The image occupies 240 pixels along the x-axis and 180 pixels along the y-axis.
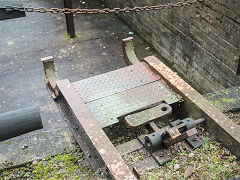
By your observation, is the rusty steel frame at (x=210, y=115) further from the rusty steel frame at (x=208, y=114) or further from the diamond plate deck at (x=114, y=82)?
the diamond plate deck at (x=114, y=82)

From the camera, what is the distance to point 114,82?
385 centimetres

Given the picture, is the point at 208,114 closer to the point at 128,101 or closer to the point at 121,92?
the point at 128,101

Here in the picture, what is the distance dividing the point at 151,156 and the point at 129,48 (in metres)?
2.36

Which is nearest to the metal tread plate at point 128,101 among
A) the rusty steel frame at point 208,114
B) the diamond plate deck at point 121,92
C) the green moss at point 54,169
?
the diamond plate deck at point 121,92

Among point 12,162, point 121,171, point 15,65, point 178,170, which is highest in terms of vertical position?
point 121,171

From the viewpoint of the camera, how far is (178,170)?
282 cm

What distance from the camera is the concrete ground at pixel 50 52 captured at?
242 inches

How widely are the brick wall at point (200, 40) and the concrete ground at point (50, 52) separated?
79 cm

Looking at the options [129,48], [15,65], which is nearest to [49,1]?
[15,65]

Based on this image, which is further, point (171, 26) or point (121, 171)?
point (171, 26)

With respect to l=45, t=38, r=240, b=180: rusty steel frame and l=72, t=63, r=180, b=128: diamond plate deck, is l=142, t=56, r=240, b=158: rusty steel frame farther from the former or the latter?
l=72, t=63, r=180, b=128: diamond plate deck

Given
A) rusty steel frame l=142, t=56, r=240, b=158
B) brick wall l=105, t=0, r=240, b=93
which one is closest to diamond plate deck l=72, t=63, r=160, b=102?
rusty steel frame l=142, t=56, r=240, b=158

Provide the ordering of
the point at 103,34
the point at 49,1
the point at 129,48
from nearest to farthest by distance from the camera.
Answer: the point at 129,48 < the point at 103,34 < the point at 49,1

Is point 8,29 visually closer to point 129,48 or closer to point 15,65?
point 15,65
